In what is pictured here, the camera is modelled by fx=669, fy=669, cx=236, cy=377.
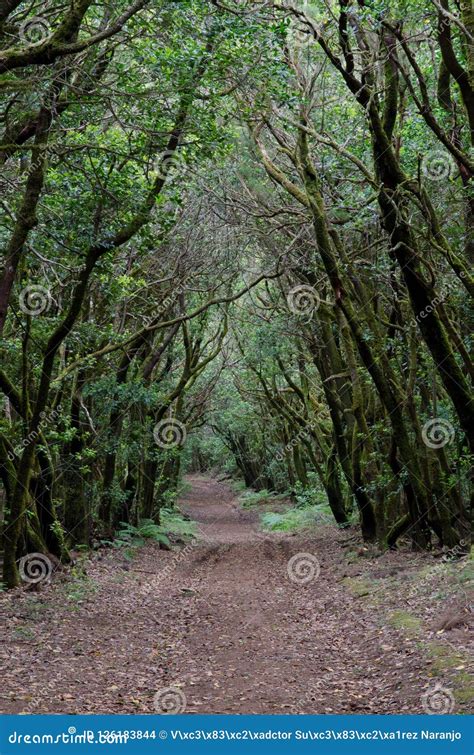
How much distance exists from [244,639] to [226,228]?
37.4 ft

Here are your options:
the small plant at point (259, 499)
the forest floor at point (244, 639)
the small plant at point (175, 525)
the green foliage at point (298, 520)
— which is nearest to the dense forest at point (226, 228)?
the small plant at point (175, 525)

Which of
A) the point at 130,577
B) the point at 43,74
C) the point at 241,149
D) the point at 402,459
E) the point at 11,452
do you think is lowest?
the point at 130,577

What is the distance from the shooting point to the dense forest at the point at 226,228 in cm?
850

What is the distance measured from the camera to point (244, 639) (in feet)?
31.9

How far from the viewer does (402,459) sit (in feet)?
43.4

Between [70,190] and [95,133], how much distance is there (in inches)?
61.5

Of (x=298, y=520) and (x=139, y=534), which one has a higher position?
(x=139, y=534)

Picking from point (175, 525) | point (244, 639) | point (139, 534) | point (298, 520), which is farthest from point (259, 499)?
point (244, 639)

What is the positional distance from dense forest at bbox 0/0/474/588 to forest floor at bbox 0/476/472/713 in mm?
1478

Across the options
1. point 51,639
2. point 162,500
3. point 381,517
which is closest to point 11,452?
point 51,639

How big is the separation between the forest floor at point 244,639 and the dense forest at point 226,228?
4.85 feet

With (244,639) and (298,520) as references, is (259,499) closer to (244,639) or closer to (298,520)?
(298,520)

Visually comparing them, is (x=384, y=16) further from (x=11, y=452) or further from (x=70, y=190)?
(x=11, y=452)

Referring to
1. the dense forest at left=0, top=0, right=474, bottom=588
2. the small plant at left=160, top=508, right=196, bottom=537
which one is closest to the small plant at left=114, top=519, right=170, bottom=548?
the dense forest at left=0, top=0, right=474, bottom=588
